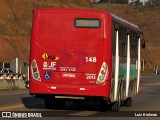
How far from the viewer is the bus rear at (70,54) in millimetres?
18406

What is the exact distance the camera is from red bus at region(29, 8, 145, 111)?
725 inches

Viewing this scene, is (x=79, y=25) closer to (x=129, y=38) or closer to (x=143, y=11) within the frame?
(x=129, y=38)

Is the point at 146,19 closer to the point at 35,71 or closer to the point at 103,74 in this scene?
the point at 35,71

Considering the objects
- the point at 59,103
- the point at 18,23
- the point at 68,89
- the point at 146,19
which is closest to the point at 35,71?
the point at 68,89

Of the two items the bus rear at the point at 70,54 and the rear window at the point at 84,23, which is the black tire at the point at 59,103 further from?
the rear window at the point at 84,23

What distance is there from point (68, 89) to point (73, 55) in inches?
41.7

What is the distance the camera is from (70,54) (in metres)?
18.6

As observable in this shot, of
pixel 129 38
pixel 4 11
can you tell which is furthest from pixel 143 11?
pixel 129 38

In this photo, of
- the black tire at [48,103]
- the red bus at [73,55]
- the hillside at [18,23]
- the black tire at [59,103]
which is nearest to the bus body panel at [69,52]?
the red bus at [73,55]

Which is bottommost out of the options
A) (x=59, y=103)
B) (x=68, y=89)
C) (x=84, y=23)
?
(x=59, y=103)

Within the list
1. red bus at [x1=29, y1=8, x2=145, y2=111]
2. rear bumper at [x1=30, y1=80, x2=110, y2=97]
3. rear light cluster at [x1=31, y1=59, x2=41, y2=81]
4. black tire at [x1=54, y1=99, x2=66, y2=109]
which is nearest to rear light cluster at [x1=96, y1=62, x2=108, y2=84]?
red bus at [x1=29, y1=8, x2=145, y2=111]

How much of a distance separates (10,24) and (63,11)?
68.4m

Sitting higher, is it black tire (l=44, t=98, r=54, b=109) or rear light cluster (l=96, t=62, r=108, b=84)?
rear light cluster (l=96, t=62, r=108, b=84)

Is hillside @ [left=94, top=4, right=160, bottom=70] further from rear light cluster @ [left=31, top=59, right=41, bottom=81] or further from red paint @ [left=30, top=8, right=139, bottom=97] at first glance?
rear light cluster @ [left=31, top=59, right=41, bottom=81]
